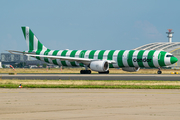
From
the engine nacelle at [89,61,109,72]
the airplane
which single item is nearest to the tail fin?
the airplane

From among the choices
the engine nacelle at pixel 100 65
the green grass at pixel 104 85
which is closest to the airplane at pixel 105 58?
the engine nacelle at pixel 100 65

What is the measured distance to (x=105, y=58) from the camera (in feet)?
179

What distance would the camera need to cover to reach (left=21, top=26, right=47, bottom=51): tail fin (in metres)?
62.4

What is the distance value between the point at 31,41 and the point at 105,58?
16.8m

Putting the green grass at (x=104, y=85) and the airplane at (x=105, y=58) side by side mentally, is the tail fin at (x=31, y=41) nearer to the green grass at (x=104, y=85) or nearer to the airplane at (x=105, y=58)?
the airplane at (x=105, y=58)

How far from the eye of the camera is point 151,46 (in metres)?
152

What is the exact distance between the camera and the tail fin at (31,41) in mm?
62406

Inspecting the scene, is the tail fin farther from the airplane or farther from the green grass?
the green grass

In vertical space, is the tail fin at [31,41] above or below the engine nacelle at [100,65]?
above
